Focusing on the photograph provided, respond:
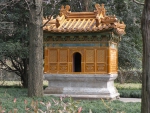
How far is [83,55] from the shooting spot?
12.8 meters

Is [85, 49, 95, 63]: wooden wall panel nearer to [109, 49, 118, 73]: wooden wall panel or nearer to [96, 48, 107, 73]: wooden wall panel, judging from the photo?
[96, 48, 107, 73]: wooden wall panel

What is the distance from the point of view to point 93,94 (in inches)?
492

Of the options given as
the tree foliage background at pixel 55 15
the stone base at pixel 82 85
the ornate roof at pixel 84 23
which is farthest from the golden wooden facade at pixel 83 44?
the tree foliage background at pixel 55 15

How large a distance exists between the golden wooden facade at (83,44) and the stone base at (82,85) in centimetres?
19

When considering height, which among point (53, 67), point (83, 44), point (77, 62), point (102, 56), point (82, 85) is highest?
point (83, 44)

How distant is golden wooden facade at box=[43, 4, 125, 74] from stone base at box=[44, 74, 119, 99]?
0.64ft

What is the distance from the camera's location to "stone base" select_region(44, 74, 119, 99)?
12406 mm

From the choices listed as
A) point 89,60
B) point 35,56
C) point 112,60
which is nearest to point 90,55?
point 89,60

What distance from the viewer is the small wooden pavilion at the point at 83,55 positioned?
12500mm

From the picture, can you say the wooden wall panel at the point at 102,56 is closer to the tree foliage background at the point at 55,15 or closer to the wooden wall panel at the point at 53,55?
the wooden wall panel at the point at 53,55

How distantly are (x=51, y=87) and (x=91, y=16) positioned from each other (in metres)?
3.28

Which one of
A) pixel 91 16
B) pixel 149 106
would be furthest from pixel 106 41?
pixel 149 106

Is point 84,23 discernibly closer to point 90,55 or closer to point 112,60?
point 90,55

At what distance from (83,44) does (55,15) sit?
17.4ft
